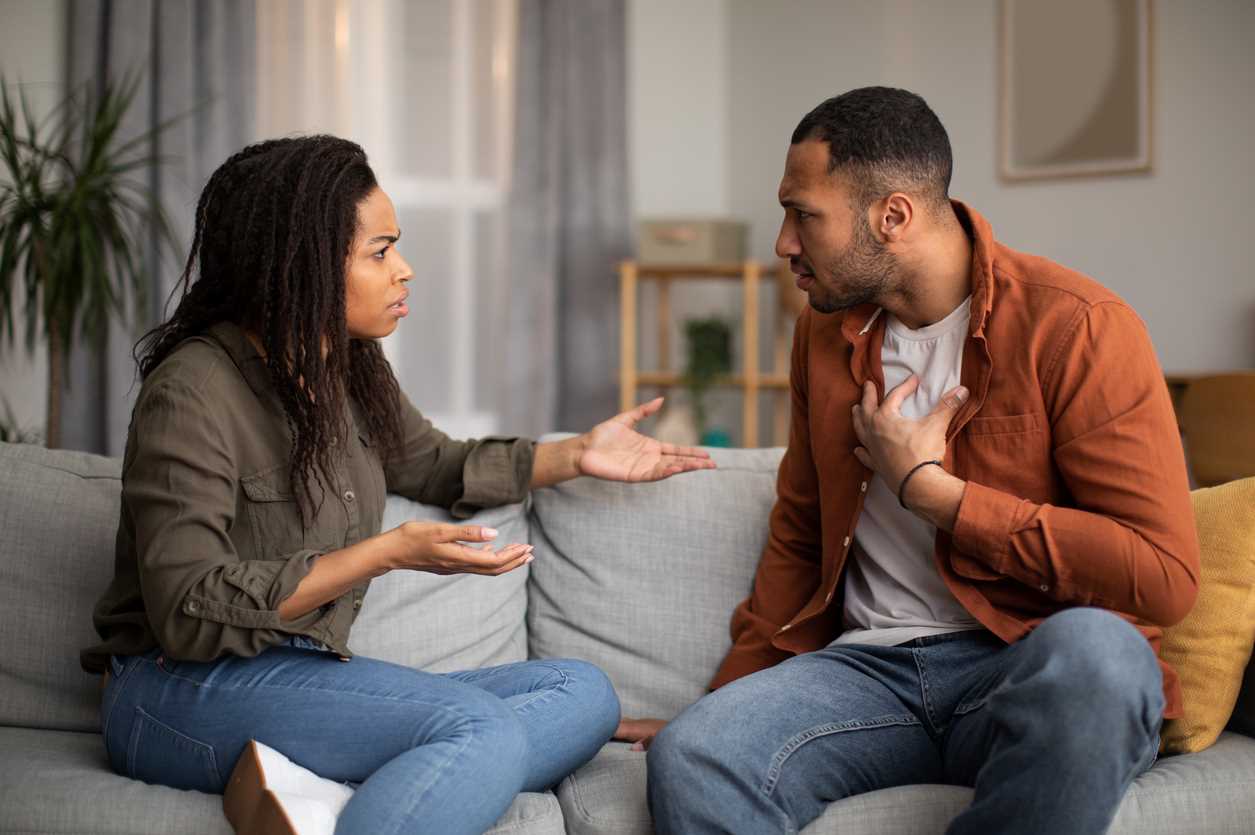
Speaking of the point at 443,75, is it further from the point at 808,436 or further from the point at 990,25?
the point at 808,436

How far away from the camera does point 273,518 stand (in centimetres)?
152

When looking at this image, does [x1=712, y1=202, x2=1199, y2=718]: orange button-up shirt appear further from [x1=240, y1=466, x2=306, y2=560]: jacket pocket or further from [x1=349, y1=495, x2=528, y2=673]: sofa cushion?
[x1=240, y1=466, x2=306, y2=560]: jacket pocket

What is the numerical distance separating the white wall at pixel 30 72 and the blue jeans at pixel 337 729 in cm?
243

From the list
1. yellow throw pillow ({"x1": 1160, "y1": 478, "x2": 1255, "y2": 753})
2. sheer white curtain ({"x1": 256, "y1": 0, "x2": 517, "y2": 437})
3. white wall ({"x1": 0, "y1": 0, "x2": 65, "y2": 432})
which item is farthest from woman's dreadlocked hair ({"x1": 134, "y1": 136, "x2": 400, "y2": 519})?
sheer white curtain ({"x1": 256, "y1": 0, "x2": 517, "y2": 437})

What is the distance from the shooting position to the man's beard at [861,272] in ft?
5.30

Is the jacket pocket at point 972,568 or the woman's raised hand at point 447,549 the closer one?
the woman's raised hand at point 447,549

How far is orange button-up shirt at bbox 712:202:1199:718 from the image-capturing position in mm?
1406

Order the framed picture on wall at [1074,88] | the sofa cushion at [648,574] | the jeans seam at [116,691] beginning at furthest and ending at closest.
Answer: the framed picture on wall at [1074,88]
the sofa cushion at [648,574]
the jeans seam at [116,691]

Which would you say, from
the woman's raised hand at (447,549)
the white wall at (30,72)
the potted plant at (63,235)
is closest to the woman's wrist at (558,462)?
the woman's raised hand at (447,549)

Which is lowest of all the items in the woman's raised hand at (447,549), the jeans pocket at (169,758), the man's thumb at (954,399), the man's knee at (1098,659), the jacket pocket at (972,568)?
the jeans pocket at (169,758)

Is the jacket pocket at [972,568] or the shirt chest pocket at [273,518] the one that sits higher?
the shirt chest pocket at [273,518]

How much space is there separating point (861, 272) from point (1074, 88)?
2.77 metres

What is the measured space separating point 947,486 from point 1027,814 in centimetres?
40

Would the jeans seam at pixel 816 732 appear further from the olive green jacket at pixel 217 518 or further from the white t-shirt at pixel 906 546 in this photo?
the olive green jacket at pixel 217 518
